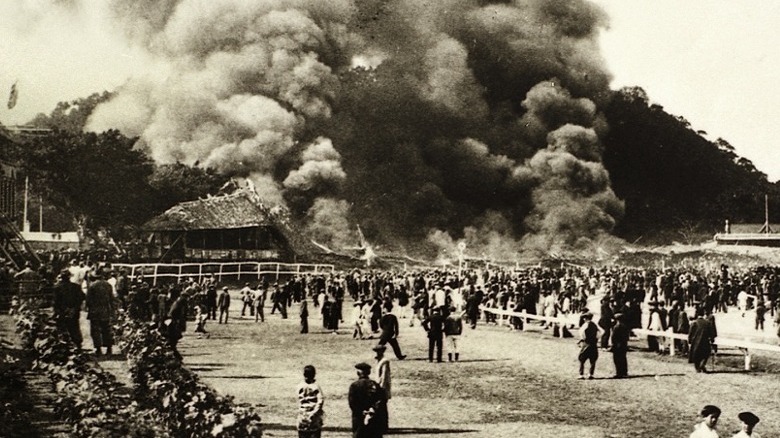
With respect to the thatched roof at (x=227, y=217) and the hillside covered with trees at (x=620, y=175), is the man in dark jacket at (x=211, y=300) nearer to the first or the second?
the thatched roof at (x=227, y=217)

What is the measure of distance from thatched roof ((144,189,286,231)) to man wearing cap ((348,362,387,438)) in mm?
35575

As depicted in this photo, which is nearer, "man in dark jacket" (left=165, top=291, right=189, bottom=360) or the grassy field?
the grassy field

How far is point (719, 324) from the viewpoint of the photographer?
31.4m

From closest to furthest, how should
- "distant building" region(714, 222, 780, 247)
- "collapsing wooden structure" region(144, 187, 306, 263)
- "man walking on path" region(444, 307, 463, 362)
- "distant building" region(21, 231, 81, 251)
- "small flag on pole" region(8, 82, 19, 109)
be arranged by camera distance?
"man walking on path" region(444, 307, 463, 362) < "small flag on pole" region(8, 82, 19, 109) < "collapsing wooden structure" region(144, 187, 306, 263) < "distant building" region(21, 231, 81, 251) < "distant building" region(714, 222, 780, 247)

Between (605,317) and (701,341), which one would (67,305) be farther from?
(701,341)

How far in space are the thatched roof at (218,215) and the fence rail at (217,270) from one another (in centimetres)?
341

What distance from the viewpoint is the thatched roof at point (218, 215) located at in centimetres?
4341

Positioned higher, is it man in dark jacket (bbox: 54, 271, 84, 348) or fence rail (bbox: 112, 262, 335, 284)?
fence rail (bbox: 112, 262, 335, 284)

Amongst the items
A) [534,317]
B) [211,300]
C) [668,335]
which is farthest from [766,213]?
[211,300]

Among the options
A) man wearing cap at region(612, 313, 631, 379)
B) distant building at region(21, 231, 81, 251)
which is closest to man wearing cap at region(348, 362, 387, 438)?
man wearing cap at region(612, 313, 631, 379)

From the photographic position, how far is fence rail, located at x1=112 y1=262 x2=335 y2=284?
1399 inches

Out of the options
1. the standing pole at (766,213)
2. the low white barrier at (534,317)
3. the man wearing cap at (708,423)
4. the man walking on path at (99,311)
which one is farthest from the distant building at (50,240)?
the standing pole at (766,213)

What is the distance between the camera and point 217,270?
1599 inches

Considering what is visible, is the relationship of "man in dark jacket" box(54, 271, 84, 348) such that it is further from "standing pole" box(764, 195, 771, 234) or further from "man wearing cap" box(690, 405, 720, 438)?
"standing pole" box(764, 195, 771, 234)
